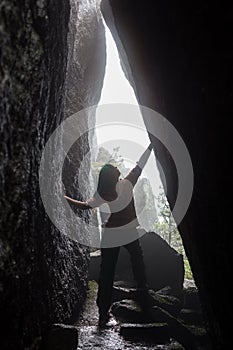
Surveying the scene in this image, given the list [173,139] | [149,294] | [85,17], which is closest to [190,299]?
[149,294]

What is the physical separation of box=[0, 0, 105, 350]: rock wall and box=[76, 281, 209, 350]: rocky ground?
1.04 m

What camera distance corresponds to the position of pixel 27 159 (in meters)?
3.53

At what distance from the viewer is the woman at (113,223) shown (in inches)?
269

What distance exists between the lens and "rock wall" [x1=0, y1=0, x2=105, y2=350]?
112 inches

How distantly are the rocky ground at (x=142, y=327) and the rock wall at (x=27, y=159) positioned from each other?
1037mm

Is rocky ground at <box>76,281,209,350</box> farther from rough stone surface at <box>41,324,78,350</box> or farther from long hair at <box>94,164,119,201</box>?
long hair at <box>94,164,119,201</box>

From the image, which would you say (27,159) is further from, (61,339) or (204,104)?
(61,339)

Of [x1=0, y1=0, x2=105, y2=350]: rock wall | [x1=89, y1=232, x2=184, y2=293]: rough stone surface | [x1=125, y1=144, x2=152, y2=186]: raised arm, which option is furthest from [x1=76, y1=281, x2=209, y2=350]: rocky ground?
[x1=125, y1=144, x2=152, y2=186]: raised arm

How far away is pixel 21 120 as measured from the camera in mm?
3207

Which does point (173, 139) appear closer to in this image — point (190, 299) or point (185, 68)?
point (185, 68)

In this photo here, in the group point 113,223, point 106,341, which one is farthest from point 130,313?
point 113,223

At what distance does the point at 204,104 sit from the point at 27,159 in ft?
7.16

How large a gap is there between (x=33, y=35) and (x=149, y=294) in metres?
6.00

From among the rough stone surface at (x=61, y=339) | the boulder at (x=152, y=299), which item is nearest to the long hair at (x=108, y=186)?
the boulder at (x=152, y=299)
